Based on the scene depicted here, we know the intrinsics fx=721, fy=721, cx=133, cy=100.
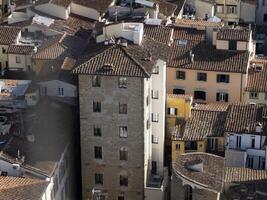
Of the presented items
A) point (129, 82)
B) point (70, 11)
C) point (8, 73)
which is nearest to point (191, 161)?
point (129, 82)

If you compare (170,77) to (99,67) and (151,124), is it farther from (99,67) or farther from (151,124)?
(99,67)

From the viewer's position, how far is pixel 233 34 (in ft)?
310

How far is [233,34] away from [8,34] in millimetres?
32476

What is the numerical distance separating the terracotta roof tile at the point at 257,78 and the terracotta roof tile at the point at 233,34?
194 inches

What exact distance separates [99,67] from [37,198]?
1552 centimetres

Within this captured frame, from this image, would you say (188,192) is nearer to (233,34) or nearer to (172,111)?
(172,111)

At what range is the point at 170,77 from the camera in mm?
95688

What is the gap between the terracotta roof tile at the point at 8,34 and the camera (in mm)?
102500

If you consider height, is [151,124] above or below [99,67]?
below

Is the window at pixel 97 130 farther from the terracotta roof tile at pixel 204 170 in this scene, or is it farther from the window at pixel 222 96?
the window at pixel 222 96

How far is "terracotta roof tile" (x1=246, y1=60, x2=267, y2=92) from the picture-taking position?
94188mm

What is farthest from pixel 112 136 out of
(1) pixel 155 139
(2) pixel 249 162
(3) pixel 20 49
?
(3) pixel 20 49

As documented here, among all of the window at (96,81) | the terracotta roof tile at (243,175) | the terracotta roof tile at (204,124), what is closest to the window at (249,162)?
the terracotta roof tile at (204,124)

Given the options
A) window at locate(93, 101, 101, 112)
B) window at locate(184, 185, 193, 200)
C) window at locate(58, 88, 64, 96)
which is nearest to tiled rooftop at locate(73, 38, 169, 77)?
window at locate(93, 101, 101, 112)
